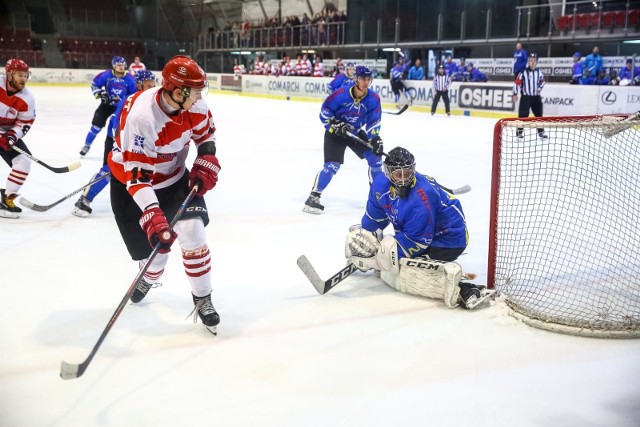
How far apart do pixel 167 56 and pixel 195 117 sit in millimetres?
28096

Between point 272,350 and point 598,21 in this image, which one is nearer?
point 272,350

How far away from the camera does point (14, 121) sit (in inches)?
184

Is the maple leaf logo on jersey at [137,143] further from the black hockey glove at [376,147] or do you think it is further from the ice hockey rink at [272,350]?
the black hockey glove at [376,147]

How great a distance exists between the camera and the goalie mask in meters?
2.97

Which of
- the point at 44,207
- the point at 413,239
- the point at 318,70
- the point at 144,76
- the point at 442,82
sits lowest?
the point at 44,207

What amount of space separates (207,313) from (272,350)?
0.32 m

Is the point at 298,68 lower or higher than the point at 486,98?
higher

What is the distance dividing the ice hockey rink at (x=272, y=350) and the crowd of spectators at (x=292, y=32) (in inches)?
656

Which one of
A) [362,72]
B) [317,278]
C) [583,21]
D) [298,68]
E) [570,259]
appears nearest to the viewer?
[317,278]

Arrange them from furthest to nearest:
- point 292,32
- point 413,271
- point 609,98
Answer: point 292,32 < point 609,98 < point 413,271

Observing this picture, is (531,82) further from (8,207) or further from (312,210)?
(8,207)

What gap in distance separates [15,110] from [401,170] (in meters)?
3.06

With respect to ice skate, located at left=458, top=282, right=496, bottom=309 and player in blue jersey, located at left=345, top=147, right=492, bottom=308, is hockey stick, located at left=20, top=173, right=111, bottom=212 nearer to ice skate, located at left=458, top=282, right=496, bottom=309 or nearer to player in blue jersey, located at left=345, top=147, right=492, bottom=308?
player in blue jersey, located at left=345, top=147, right=492, bottom=308

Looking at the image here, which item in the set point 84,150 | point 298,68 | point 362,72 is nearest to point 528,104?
point 362,72
